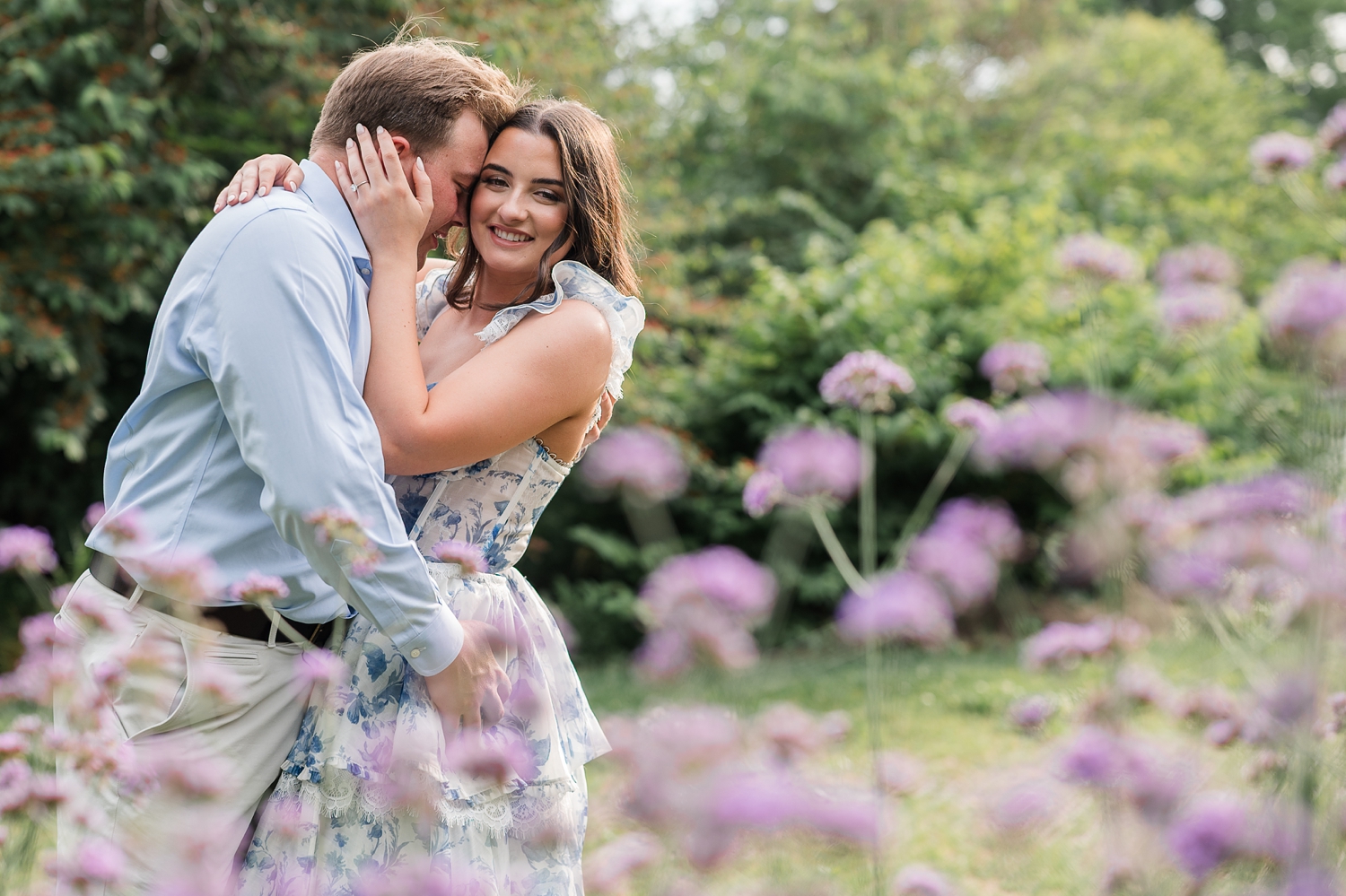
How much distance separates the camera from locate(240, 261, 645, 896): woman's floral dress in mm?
1657

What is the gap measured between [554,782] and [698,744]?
0.97m

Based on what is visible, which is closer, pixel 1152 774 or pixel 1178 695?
pixel 1152 774

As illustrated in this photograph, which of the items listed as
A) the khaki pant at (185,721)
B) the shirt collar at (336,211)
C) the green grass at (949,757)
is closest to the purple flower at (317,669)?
the khaki pant at (185,721)

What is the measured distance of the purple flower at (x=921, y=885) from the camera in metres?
1.15

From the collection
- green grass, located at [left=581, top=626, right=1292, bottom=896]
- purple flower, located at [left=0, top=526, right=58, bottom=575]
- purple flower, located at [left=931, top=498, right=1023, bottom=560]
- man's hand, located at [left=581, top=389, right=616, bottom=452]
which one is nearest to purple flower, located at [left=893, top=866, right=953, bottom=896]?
green grass, located at [left=581, top=626, right=1292, bottom=896]

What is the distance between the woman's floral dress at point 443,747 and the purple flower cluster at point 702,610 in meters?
0.56

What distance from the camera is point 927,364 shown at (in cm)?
830

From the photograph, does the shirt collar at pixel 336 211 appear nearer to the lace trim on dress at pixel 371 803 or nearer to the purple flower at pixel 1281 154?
the lace trim on dress at pixel 371 803

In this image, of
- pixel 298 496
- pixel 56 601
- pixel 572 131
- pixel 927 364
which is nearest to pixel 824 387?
pixel 572 131

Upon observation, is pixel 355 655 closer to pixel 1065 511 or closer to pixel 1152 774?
pixel 1152 774

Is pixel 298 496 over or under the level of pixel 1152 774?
under

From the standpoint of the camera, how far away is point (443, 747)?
167 centimetres

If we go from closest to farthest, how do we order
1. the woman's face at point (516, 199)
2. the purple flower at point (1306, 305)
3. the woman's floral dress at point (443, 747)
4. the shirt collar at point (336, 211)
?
the purple flower at point (1306, 305), the woman's floral dress at point (443, 747), the shirt collar at point (336, 211), the woman's face at point (516, 199)

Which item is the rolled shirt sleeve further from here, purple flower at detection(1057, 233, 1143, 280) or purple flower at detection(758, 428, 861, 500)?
purple flower at detection(1057, 233, 1143, 280)
